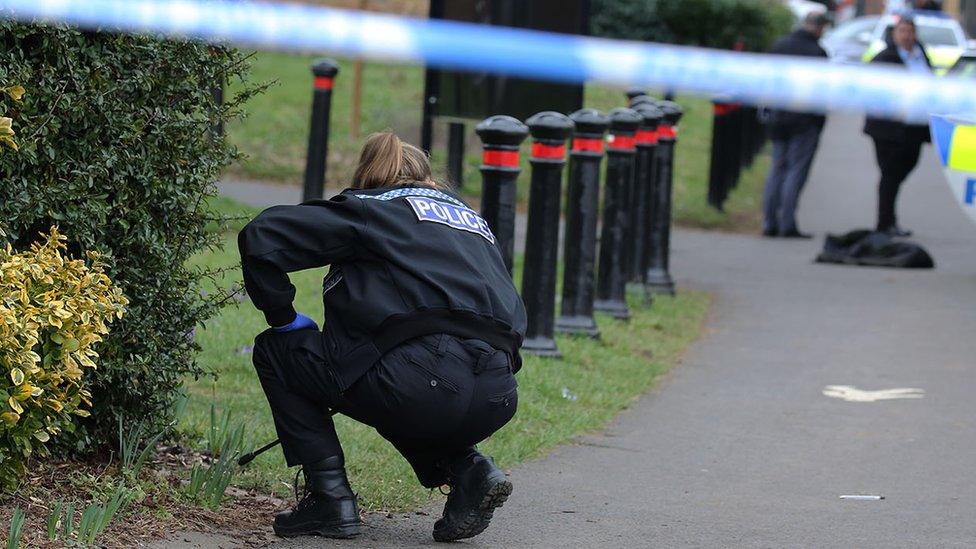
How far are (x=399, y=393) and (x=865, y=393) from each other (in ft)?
12.9

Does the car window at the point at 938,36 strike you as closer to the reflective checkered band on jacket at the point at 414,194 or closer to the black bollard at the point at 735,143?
→ the black bollard at the point at 735,143

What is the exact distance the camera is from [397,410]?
14.4ft

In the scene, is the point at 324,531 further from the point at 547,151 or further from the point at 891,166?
the point at 891,166

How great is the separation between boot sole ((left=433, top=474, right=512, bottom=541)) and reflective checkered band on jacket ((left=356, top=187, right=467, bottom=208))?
2.76 ft

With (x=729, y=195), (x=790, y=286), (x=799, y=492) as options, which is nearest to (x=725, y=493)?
(x=799, y=492)

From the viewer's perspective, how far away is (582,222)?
8281mm

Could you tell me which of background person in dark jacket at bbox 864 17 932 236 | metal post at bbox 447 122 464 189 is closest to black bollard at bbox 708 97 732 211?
background person in dark jacket at bbox 864 17 932 236

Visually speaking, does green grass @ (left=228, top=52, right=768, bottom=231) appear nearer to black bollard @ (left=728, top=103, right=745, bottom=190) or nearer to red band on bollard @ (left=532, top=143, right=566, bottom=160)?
black bollard @ (left=728, top=103, right=745, bottom=190)

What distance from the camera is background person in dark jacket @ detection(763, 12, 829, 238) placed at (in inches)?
542

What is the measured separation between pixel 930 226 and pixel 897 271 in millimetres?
3316

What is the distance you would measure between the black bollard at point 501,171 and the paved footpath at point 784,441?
1.09 meters

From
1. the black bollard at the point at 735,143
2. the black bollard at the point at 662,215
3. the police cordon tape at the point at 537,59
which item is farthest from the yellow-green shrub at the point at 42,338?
the black bollard at the point at 735,143

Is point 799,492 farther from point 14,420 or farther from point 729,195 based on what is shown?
point 729,195

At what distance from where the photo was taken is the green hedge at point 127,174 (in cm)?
433
